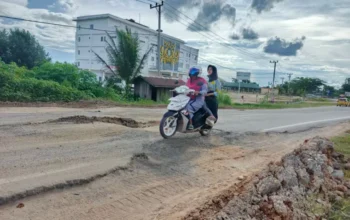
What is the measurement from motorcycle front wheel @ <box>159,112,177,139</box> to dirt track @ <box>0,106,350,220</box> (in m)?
0.22

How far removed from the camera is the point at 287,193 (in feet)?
12.1

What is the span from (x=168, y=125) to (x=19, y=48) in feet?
133

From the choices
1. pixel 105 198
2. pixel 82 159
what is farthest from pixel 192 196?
pixel 82 159

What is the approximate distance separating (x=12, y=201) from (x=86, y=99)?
44.0 ft

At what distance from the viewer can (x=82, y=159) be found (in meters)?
4.49

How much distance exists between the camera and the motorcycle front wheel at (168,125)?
6.31 meters

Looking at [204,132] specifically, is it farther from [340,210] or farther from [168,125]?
[340,210]

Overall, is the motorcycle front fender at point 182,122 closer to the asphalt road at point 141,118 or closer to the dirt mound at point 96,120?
the dirt mound at point 96,120

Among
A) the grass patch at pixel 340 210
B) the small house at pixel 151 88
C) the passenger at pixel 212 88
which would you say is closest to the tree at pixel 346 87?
the small house at pixel 151 88

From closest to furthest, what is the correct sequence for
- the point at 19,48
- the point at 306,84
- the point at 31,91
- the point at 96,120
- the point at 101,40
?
the point at 96,120 < the point at 31,91 < the point at 19,48 < the point at 101,40 < the point at 306,84

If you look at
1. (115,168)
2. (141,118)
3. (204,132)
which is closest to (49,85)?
(141,118)

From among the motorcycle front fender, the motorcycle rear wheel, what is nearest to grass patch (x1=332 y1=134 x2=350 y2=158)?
the motorcycle rear wheel

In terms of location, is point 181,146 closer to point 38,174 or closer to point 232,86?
point 38,174

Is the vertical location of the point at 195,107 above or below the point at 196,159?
above
